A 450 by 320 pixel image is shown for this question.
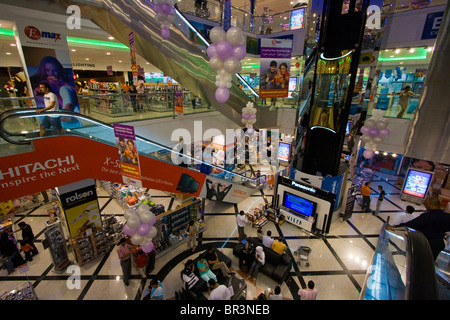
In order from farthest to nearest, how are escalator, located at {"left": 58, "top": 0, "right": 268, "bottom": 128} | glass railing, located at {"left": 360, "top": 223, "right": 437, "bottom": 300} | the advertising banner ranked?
escalator, located at {"left": 58, "top": 0, "right": 268, "bottom": 128}
the advertising banner
glass railing, located at {"left": 360, "top": 223, "right": 437, "bottom": 300}

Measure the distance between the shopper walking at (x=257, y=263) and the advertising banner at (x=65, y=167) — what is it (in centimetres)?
317

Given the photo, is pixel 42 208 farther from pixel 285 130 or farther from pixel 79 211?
pixel 285 130

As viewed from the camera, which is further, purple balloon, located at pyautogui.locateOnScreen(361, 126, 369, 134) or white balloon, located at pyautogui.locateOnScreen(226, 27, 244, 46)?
purple balloon, located at pyautogui.locateOnScreen(361, 126, 369, 134)

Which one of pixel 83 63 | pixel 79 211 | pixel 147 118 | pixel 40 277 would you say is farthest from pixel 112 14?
pixel 83 63

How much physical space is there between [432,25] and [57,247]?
14.3 meters

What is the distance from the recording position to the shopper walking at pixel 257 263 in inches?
237

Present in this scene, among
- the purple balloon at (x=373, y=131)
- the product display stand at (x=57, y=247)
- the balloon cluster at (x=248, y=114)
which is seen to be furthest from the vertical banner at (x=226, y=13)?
the product display stand at (x=57, y=247)

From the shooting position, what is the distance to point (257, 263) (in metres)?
6.10

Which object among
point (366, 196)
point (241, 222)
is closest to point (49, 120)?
point (241, 222)

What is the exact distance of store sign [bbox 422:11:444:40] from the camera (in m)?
7.49

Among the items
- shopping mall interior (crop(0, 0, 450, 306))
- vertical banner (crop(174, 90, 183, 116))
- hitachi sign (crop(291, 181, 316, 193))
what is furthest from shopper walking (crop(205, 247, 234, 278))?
vertical banner (crop(174, 90, 183, 116))

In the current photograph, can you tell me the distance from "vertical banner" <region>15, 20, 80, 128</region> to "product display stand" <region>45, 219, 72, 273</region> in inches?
143

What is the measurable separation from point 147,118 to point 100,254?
15.7 ft

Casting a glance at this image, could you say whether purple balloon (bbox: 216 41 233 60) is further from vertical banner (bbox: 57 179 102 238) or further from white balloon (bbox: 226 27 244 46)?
vertical banner (bbox: 57 179 102 238)
